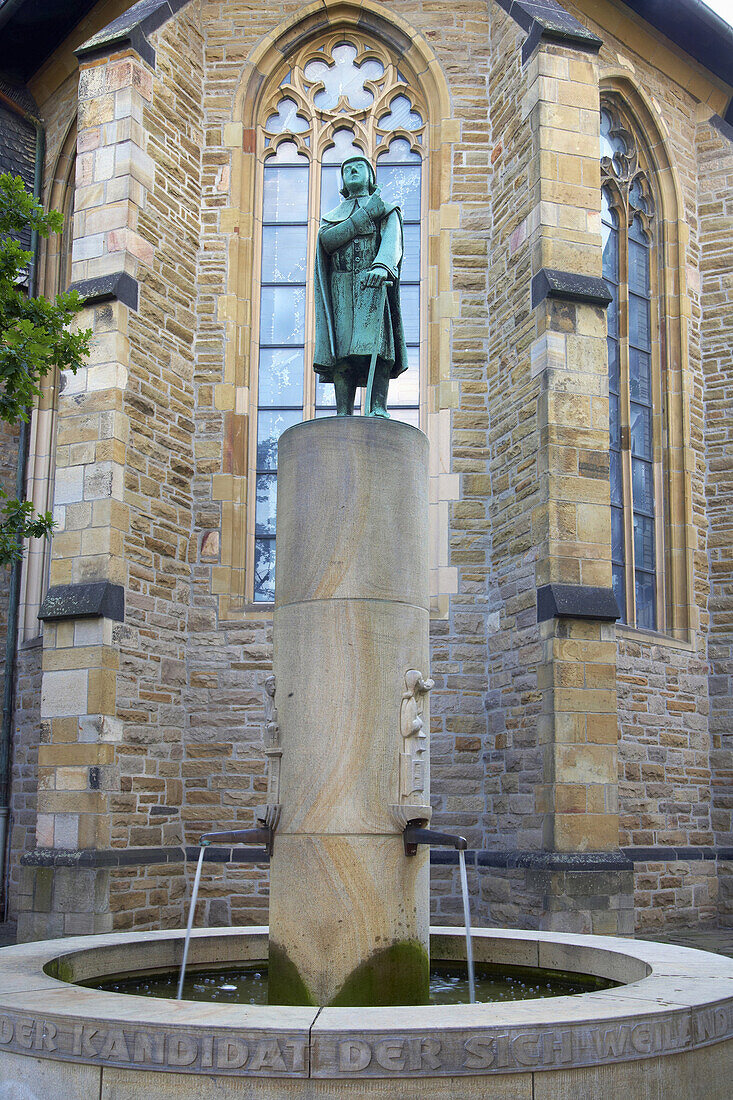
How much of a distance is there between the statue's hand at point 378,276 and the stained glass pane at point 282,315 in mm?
6584

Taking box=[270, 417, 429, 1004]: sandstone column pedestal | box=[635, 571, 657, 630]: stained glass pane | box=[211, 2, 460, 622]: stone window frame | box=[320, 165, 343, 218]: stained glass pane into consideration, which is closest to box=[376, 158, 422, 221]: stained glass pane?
box=[211, 2, 460, 622]: stone window frame

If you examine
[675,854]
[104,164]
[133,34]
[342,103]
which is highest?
[342,103]

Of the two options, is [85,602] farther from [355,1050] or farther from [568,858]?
[355,1050]

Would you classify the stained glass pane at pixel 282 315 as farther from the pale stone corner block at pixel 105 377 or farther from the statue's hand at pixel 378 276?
the statue's hand at pixel 378 276

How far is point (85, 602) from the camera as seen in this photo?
9.98 meters

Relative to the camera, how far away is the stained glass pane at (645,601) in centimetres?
1278

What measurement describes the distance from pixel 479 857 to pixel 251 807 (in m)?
2.23

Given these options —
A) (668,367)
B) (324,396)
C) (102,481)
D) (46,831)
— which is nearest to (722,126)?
(668,367)

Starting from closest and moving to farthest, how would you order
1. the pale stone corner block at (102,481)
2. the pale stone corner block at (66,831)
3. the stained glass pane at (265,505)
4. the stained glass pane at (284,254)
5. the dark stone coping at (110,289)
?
the pale stone corner block at (66,831) < the pale stone corner block at (102,481) < the dark stone coping at (110,289) < the stained glass pane at (265,505) < the stained glass pane at (284,254)

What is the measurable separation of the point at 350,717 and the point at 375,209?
268 centimetres

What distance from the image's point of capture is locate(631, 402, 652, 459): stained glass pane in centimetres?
1320

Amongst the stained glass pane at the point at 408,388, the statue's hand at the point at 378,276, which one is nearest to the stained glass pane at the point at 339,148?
the stained glass pane at the point at 408,388

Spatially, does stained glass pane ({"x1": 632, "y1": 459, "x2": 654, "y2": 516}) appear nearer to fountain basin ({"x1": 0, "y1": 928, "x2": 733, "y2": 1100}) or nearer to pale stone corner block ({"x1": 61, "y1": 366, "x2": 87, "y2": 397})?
pale stone corner block ({"x1": 61, "y1": 366, "x2": 87, "y2": 397})

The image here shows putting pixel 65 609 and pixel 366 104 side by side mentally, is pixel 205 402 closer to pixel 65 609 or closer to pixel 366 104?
pixel 65 609
